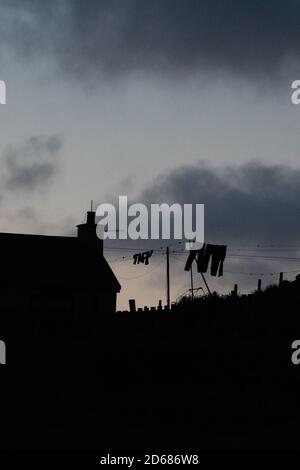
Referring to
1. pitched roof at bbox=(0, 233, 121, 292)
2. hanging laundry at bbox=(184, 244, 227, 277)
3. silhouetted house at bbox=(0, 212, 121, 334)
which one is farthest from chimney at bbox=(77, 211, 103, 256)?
hanging laundry at bbox=(184, 244, 227, 277)

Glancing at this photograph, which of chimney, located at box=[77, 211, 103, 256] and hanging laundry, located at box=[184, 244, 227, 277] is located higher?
chimney, located at box=[77, 211, 103, 256]

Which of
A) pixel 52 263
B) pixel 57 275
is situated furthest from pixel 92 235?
pixel 57 275

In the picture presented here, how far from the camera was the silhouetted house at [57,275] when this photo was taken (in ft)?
159

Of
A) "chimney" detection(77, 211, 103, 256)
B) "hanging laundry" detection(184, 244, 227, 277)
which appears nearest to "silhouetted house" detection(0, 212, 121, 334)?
"chimney" detection(77, 211, 103, 256)

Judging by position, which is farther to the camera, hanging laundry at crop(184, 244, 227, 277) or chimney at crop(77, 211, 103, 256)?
chimney at crop(77, 211, 103, 256)

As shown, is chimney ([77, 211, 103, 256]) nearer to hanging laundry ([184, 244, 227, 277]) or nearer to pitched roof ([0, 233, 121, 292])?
pitched roof ([0, 233, 121, 292])

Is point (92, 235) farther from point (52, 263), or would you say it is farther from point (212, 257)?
point (212, 257)

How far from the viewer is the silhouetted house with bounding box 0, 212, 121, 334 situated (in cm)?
4834

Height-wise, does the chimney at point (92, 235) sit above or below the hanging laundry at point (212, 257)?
above

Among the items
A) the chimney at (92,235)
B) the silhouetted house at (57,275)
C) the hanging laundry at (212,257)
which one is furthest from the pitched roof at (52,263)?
the hanging laundry at (212,257)

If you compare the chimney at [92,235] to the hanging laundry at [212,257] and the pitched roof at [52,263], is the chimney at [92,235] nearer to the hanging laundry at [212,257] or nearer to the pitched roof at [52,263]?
the pitched roof at [52,263]

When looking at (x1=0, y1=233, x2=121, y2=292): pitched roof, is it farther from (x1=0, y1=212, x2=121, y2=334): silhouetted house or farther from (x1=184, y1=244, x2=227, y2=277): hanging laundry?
(x1=184, y1=244, x2=227, y2=277): hanging laundry

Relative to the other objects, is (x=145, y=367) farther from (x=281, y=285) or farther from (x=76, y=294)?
(x=76, y=294)

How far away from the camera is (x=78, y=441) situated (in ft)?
59.1
